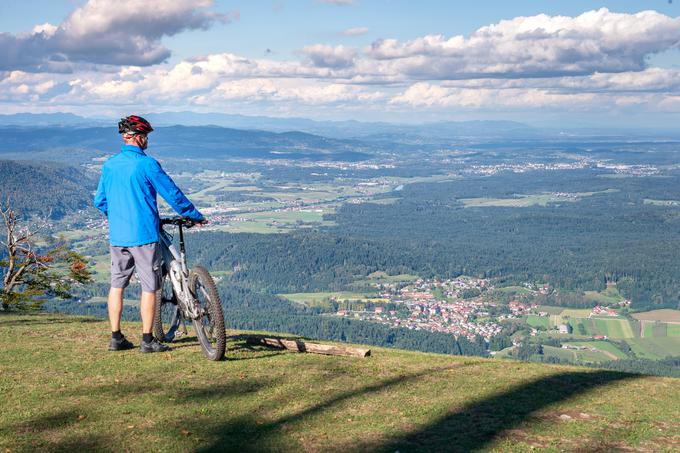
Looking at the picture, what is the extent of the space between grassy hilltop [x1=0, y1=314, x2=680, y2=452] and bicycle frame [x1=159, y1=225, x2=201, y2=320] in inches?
24.2

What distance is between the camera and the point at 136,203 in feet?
28.8

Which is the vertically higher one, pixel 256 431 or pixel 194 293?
pixel 194 293

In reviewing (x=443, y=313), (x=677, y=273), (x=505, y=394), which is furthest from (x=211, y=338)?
(x=677, y=273)

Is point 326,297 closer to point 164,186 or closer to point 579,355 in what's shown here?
point 579,355

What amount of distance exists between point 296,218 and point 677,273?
8848cm

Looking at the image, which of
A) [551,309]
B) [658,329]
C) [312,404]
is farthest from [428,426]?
[551,309]

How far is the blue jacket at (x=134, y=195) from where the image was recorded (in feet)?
28.7

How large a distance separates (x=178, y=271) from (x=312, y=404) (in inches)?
117

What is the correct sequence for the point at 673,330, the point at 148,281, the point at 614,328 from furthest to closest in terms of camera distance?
the point at 614,328 → the point at 673,330 → the point at 148,281

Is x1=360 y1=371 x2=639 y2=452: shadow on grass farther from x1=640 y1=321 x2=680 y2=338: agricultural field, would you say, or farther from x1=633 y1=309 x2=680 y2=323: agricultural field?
x1=633 y1=309 x2=680 y2=323: agricultural field

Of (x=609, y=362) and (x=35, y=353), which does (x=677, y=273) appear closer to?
(x=609, y=362)

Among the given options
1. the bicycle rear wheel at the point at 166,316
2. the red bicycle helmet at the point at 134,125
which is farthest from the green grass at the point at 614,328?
the red bicycle helmet at the point at 134,125

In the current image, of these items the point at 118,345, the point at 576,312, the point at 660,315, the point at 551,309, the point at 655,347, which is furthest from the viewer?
the point at 551,309

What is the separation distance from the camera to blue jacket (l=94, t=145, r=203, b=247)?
8.76m
